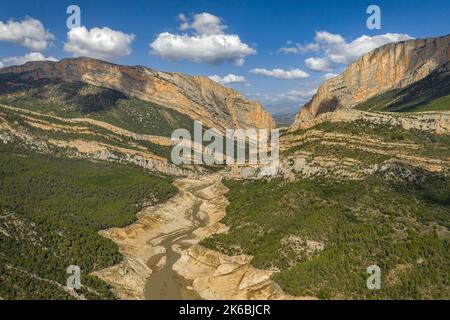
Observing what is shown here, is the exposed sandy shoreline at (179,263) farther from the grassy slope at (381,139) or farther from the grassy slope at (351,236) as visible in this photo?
the grassy slope at (381,139)

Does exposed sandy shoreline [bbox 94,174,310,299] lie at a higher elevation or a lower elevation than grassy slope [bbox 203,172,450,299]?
lower

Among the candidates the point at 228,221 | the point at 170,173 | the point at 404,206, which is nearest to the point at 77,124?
the point at 170,173

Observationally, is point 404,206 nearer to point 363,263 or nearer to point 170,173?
point 363,263

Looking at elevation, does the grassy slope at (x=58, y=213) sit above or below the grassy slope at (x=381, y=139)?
below

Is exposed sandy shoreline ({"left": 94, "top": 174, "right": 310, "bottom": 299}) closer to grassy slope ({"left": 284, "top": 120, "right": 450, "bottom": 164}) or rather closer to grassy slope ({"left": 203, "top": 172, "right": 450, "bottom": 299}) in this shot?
grassy slope ({"left": 203, "top": 172, "right": 450, "bottom": 299})

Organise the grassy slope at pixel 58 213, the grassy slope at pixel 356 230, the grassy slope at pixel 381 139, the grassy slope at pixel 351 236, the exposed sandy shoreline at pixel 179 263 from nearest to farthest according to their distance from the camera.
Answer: the grassy slope at pixel 351 236
the grassy slope at pixel 356 230
the grassy slope at pixel 58 213
the exposed sandy shoreline at pixel 179 263
the grassy slope at pixel 381 139

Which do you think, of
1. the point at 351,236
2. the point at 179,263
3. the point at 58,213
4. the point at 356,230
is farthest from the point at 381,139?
the point at 58,213

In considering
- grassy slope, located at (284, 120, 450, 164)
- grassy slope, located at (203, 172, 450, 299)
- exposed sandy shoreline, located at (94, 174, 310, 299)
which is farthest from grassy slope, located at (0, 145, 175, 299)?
grassy slope, located at (284, 120, 450, 164)

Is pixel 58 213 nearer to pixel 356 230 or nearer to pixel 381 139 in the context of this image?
pixel 356 230

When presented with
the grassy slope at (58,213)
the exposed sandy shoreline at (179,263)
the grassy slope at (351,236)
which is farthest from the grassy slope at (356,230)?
the grassy slope at (58,213)
